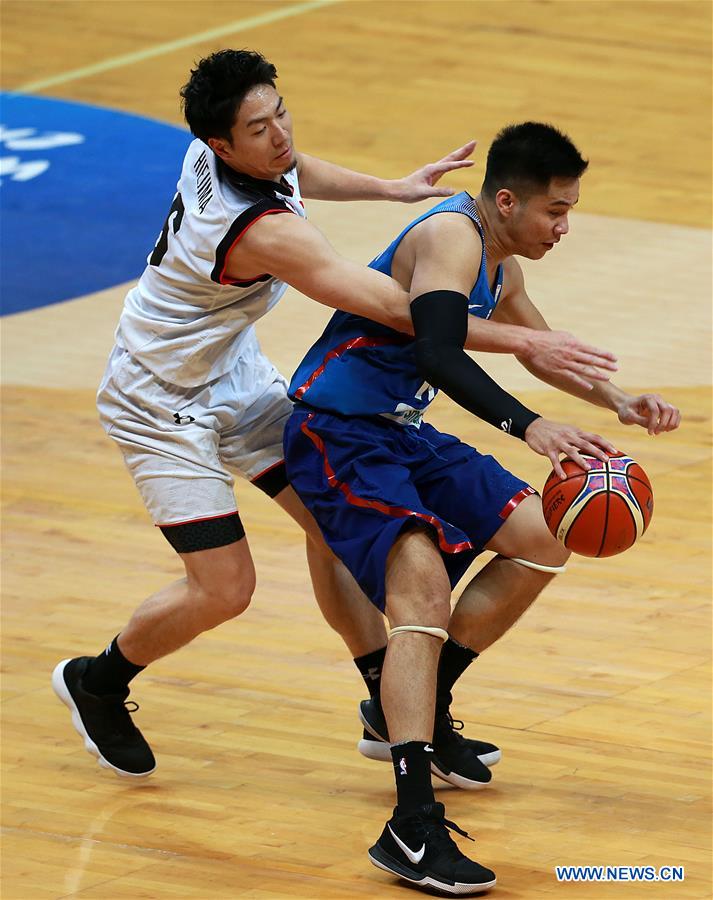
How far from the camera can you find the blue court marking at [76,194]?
10195mm

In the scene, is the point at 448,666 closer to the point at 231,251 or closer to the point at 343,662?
the point at 343,662

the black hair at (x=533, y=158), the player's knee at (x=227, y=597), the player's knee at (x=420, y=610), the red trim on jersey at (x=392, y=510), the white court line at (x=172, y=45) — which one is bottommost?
the white court line at (x=172, y=45)

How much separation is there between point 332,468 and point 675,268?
593cm

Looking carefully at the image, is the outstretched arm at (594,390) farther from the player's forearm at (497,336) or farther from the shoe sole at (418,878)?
the shoe sole at (418,878)

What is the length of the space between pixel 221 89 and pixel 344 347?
29.5 inches

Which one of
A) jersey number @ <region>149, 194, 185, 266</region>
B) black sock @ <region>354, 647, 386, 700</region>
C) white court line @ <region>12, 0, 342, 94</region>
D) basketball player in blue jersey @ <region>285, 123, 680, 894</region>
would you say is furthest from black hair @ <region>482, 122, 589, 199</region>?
white court line @ <region>12, 0, 342, 94</region>

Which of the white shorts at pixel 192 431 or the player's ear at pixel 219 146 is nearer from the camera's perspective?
the player's ear at pixel 219 146

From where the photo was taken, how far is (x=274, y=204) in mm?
4578

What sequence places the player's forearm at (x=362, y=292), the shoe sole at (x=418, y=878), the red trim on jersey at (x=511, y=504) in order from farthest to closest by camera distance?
the red trim on jersey at (x=511, y=504)
the player's forearm at (x=362, y=292)
the shoe sole at (x=418, y=878)

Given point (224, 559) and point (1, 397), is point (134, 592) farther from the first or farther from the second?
point (1, 397)

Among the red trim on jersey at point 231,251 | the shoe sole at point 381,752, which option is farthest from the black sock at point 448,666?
the red trim on jersey at point 231,251

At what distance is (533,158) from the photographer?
4477mm

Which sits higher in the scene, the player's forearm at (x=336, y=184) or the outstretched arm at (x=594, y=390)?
the player's forearm at (x=336, y=184)

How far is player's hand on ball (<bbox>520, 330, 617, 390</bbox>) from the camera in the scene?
425cm
